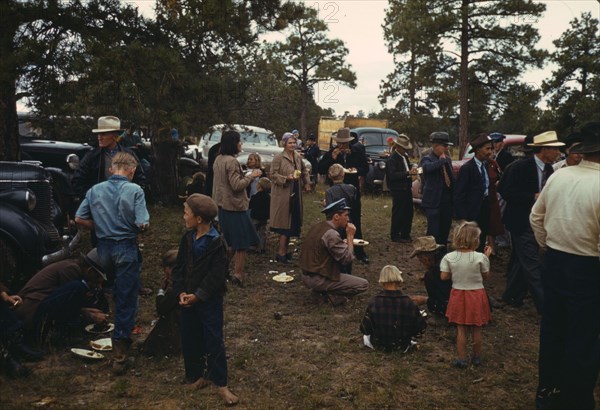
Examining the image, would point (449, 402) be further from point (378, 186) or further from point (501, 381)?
point (378, 186)

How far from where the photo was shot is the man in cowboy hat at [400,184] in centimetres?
1065

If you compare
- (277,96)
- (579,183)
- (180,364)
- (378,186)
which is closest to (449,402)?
(579,183)

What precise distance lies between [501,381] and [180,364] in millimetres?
2975

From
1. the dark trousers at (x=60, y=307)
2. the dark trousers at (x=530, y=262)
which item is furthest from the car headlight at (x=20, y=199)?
the dark trousers at (x=530, y=262)

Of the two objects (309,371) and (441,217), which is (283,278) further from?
(309,371)

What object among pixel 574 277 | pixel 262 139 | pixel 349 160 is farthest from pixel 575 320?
pixel 262 139

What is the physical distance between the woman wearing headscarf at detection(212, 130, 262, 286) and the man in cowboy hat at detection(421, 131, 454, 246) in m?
2.80

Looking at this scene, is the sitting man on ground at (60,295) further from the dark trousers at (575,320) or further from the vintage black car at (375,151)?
the vintage black car at (375,151)

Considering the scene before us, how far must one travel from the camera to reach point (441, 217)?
8.94 m

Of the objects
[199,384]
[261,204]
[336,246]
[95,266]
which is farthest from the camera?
[261,204]

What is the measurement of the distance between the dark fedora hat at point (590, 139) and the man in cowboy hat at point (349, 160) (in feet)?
16.5

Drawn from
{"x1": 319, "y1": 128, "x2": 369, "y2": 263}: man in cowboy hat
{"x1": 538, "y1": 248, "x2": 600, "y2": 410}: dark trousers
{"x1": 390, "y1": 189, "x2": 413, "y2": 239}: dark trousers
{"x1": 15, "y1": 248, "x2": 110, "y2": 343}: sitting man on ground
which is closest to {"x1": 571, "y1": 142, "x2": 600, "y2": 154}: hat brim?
{"x1": 538, "y1": 248, "x2": 600, "y2": 410}: dark trousers

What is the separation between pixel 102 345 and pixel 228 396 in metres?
1.73

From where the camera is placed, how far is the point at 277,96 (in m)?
15.9
